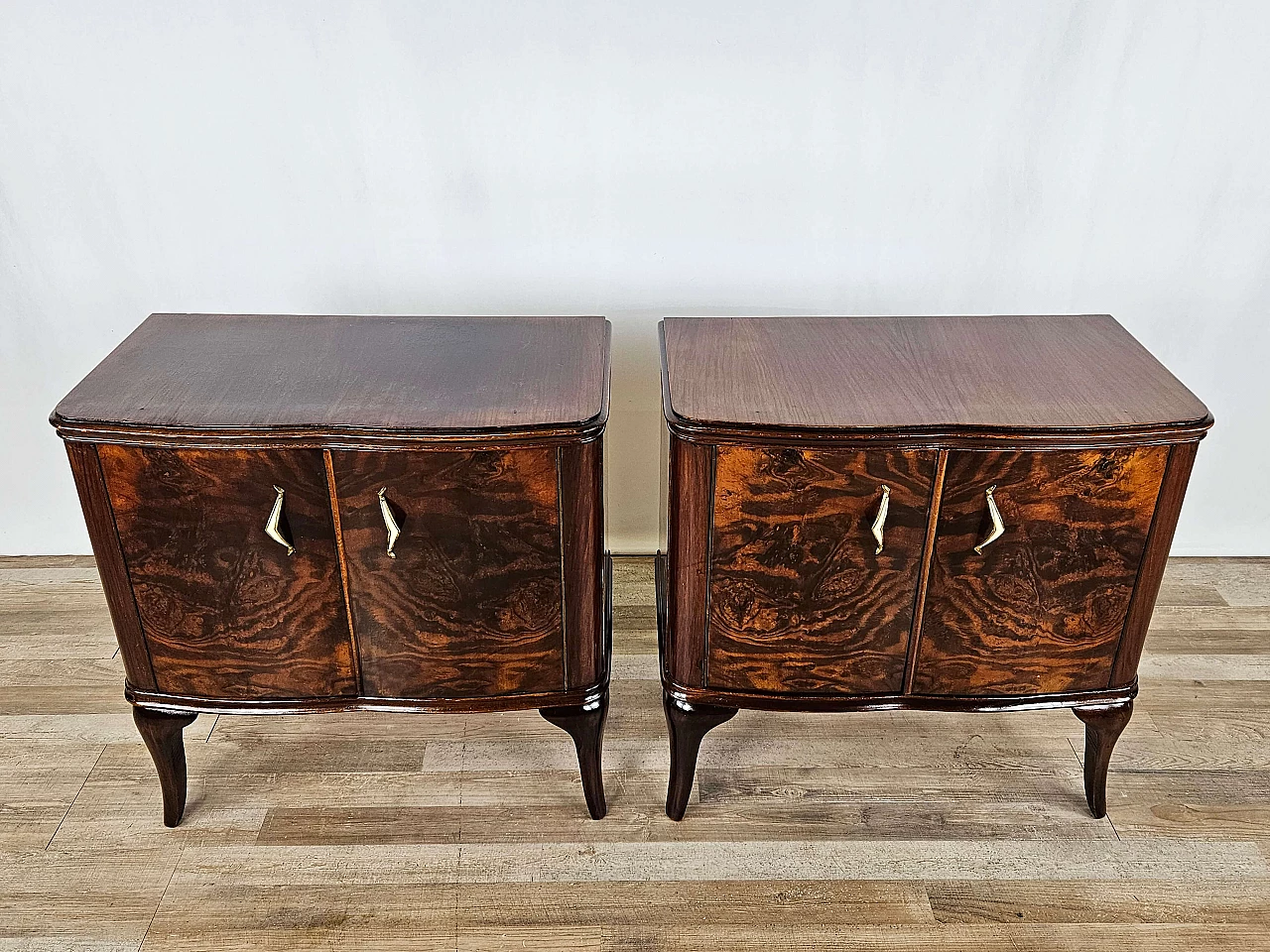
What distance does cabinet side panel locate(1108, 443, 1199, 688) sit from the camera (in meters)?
1.20

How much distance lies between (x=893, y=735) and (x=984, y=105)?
1.00m

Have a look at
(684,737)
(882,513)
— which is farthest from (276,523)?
(882,513)

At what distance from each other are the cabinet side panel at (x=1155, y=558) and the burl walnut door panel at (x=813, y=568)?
0.28 meters

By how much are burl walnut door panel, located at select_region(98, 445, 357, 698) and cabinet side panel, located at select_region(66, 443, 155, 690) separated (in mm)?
11

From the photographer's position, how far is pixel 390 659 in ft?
4.32

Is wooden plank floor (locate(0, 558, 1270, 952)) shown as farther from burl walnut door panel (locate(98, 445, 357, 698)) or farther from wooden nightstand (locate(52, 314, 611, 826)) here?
burl walnut door panel (locate(98, 445, 357, 698))

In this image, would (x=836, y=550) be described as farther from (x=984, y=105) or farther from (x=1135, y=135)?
(x=1135, y=135)

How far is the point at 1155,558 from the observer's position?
1259 millimetres

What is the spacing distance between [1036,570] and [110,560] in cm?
113

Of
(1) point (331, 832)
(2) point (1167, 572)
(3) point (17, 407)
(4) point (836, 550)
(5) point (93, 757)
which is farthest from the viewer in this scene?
(2) point (1167, 572)

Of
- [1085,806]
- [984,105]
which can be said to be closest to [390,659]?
[1085,806]

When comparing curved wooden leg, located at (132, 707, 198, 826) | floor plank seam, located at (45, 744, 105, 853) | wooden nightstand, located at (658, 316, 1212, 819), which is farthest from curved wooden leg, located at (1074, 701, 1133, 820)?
floor plank seam, located at (45, 744, 105, 853)

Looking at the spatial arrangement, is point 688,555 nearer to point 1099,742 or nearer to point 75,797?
point 1099,742

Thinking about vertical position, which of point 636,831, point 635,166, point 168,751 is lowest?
point 636,831
